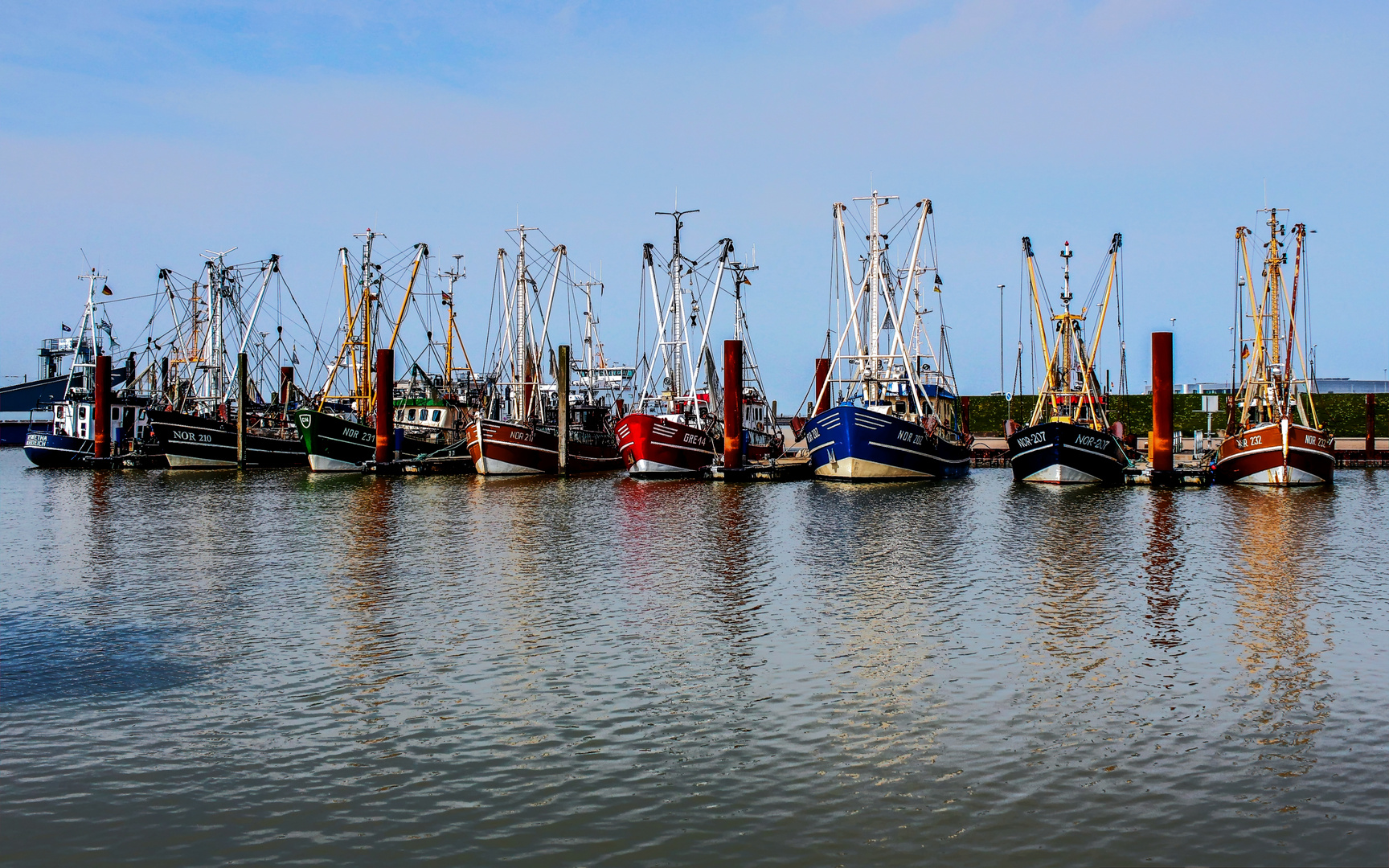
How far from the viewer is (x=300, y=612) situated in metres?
21.5

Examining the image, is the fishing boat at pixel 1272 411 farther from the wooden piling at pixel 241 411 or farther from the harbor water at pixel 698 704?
the wooden piling at pixel 241 411

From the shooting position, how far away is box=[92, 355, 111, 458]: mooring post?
76625 millimetres

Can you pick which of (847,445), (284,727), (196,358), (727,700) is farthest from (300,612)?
(196,358)

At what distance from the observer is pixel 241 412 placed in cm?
7512

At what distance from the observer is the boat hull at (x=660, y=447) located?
200ft

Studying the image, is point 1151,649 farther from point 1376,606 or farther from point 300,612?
point 300,612

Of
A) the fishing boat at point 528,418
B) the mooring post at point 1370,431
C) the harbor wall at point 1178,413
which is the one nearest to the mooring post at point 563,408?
the fishing boat at point 528,418

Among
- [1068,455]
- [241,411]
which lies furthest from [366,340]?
[1068,455]

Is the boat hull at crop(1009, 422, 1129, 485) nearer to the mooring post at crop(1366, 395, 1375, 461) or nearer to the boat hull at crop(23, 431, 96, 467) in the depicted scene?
the mooring post at crop(1366, 395, 1375, 461)

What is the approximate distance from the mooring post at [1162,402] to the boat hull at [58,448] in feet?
232

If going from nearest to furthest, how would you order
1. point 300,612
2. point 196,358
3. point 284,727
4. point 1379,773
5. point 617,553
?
point 1379,773, point 284,727, point 300,612, point 617,553, point 196,358

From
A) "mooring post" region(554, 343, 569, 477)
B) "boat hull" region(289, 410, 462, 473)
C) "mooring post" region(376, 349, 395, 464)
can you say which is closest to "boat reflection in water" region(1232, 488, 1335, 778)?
"mooring post" region(554, 343, 569, 477)

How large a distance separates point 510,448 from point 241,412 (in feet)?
Answer: 71.0

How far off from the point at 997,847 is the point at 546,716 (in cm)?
607
